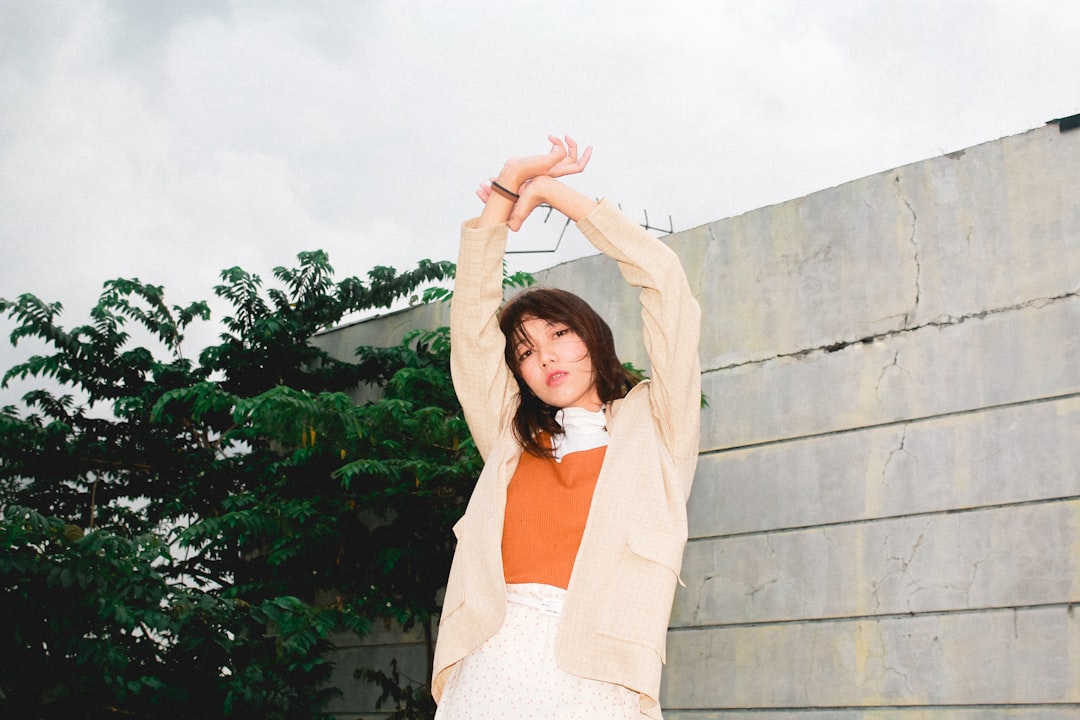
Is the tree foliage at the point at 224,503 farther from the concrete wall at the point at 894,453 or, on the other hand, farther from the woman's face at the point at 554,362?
the woman's face at the point at 554,362

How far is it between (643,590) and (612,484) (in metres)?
0.16

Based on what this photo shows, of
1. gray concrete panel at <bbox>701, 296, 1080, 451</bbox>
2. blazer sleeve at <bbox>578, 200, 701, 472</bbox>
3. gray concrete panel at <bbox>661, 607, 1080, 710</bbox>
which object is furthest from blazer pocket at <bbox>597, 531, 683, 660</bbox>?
gray concrete panel at <bbox>701, 296, 1080, 451</bbox>

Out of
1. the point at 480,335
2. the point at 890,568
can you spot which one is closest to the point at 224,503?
the point at 890,568

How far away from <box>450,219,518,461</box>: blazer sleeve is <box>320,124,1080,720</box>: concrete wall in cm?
331

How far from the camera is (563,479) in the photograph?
165 cm

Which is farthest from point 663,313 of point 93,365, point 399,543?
point 93,365

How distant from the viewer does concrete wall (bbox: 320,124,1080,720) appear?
4359mm

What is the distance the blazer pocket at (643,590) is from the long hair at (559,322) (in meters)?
0.31

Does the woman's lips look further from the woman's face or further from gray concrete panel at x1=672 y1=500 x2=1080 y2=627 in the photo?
gray concrete panel at x1=672 y1=500 x2=1080 y2=627

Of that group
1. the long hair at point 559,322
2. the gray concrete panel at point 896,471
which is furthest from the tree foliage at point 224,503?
the long hair at point 559,322

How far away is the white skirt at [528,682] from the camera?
1460mm

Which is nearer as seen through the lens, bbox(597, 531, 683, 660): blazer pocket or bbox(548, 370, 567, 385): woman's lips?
bbox(597, 531, 683, 660): blazer pocket

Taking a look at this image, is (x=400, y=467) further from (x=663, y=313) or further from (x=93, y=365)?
(x=663, y=313)

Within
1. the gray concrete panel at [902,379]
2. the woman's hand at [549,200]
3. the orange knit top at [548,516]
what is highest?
the gray concrete panel at [902,379]
